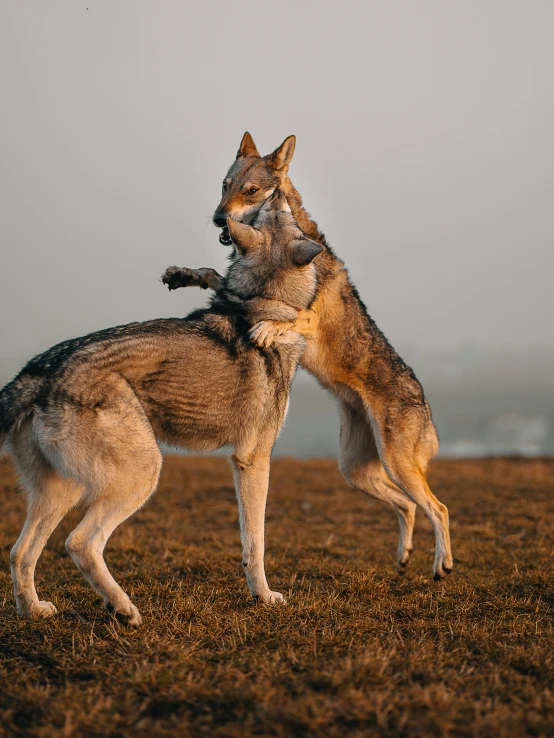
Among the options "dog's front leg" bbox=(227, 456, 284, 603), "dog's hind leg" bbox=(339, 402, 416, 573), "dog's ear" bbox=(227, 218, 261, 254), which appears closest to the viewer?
"dog's front leg" bbox=(227, 456, 284, 603)

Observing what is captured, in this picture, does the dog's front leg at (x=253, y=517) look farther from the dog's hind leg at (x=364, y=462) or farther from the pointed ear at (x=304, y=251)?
the dog's hind leg at (x=364, y=462)

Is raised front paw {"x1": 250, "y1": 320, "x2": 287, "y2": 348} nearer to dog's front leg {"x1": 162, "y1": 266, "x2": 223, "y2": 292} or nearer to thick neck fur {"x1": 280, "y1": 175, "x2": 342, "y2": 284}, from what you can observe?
dog's front leg {"x1": 162, "y1": 266, "x2": 223, "y2": 292}

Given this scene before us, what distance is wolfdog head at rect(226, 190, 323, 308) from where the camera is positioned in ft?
19.0

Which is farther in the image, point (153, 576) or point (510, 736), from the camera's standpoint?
point (153, 576)

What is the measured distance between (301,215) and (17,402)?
425 cm

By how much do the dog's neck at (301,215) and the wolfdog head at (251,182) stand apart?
131 mm

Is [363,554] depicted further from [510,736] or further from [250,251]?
[510,736]

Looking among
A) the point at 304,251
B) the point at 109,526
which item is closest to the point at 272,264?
the point at 304,251

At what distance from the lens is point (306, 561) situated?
22.5 feet

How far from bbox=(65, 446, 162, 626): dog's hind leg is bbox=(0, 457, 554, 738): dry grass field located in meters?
0.17

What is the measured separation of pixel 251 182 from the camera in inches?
310

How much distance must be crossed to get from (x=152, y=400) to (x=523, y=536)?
18.9 ft

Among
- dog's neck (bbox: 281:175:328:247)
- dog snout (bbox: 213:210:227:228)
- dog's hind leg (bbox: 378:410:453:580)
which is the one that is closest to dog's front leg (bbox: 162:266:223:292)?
dog snout (bbox: 213:210:227:228)

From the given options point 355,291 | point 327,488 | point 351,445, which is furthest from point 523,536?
point 327,488
